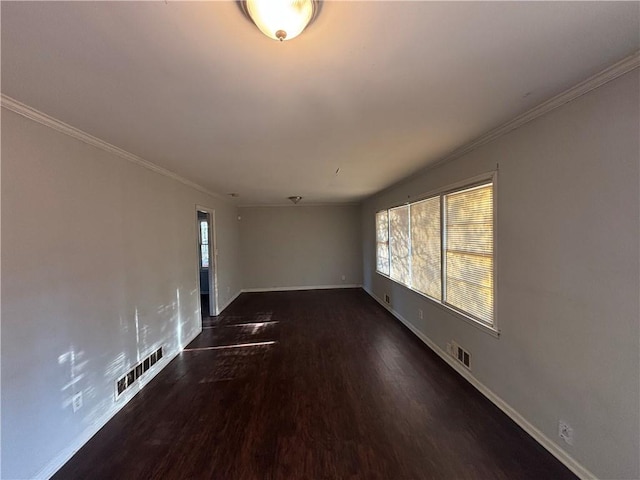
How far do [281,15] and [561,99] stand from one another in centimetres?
179

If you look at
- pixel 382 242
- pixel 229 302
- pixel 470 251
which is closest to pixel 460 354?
pixel 470 251

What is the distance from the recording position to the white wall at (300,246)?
7.61 meters

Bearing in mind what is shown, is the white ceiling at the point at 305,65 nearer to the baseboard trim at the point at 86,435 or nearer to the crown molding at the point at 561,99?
the crown molding at the point at 561,99

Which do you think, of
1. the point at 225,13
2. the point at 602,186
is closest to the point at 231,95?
the point at 225,13

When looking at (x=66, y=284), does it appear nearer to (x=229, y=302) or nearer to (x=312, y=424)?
(x=312, y=424)

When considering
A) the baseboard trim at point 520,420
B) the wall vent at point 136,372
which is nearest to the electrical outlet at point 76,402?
the wall vent at point 136,372

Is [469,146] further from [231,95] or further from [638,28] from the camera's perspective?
[231,95]

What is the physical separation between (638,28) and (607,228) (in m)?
0.92

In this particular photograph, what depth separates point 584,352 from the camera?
1645 mm

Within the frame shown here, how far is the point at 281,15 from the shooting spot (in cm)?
98

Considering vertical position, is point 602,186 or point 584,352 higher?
point 602,186

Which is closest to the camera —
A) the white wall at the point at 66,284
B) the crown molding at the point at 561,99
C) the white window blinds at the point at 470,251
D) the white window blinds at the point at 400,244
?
the crown molding at the point at 561,99

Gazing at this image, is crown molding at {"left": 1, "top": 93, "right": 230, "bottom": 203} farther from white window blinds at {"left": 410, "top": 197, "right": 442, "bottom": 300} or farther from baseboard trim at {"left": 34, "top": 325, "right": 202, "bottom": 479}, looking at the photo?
white window blinds at {"left": 410, "top": 197, "right": 442, "bottom": 300}

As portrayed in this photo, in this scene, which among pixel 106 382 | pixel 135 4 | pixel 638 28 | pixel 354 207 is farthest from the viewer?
pixel 354 207
